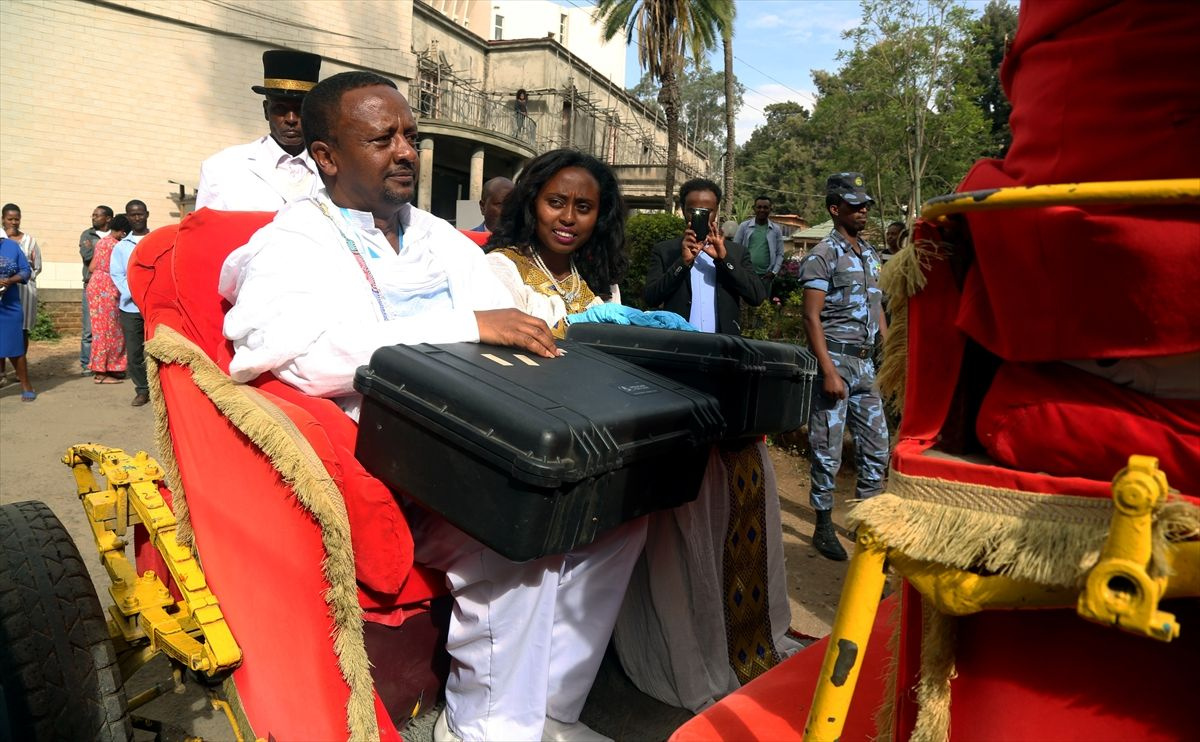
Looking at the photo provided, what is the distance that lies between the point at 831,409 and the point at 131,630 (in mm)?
3576

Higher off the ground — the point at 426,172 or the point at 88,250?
the point at 426,172

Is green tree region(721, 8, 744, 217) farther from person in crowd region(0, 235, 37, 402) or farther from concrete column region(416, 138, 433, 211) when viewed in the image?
person in crowd region(0, 235, 37, 402)

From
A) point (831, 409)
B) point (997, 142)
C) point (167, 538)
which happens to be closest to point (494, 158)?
point (997, 142)

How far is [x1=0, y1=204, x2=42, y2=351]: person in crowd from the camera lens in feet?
27.0

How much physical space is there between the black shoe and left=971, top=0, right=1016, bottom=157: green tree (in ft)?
58.2

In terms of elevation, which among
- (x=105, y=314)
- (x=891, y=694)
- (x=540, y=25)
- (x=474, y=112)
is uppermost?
(x=540, y=25)

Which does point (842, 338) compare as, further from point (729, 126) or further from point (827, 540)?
point (729, 126)

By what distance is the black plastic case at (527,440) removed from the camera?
161 cm

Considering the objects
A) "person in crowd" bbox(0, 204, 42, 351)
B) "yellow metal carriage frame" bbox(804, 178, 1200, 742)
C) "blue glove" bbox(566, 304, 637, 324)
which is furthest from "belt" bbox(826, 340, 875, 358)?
"person in crowd" bbox(0, 204, 42, 351)

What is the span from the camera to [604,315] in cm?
288

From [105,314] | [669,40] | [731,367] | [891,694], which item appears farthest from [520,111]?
[891,694]

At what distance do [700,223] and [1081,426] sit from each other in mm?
3665

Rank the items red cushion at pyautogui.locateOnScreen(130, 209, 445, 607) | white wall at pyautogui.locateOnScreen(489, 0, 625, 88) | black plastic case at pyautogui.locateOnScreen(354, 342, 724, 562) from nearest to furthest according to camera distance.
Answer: black plastic case at pyautogui.locateOnScreen(354, 342, 724, 562)
red cushion at pyautogui.locateOnScreen(130, 209, 445, 607)
white wall at pyautogui.locateOnScreen(489, 0, 625, 88)

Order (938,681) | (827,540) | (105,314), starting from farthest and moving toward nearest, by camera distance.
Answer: (105,314) < (827,540) < (938,681)
